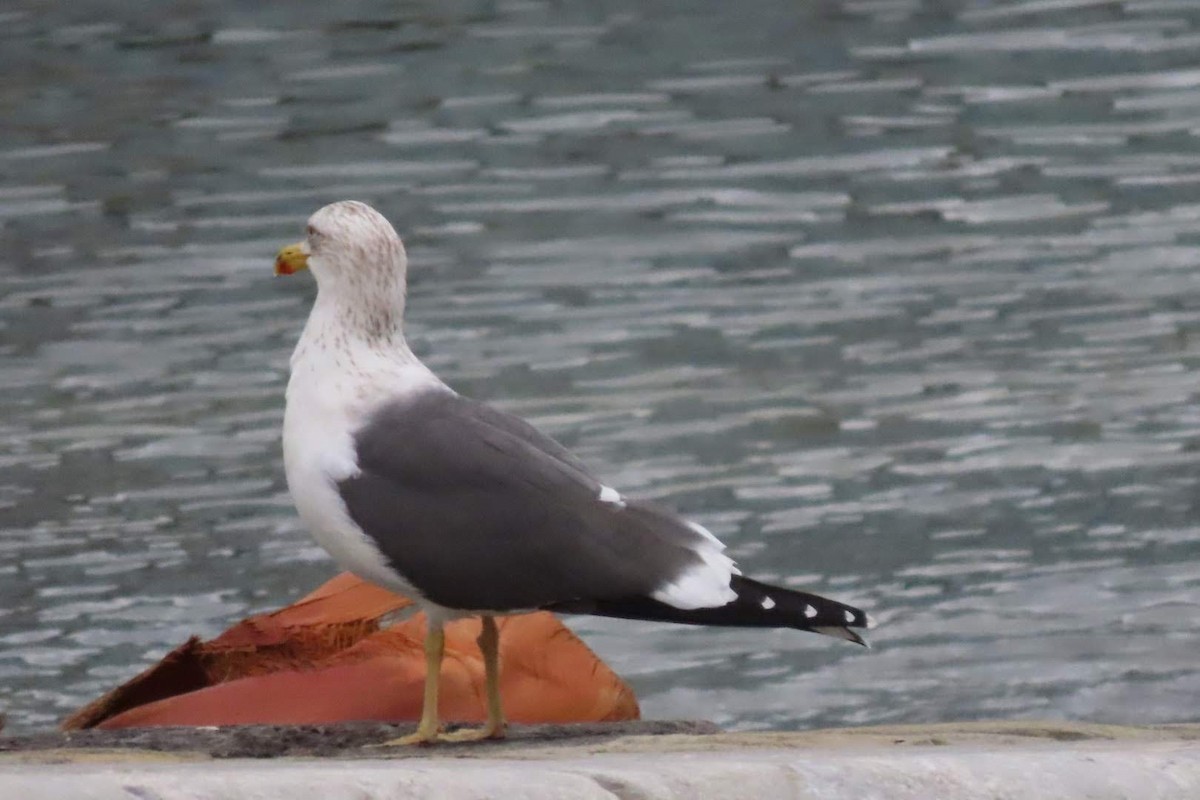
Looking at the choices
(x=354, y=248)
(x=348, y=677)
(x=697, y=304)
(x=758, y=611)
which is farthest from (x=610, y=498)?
(x=697, y=304)

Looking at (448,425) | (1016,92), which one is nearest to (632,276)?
(1016,92)

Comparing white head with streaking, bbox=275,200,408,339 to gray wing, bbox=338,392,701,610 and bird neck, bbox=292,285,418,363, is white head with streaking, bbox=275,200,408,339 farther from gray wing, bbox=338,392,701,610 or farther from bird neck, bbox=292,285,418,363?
gray wing, bbox=338,392,701,610

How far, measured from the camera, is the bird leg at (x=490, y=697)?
4.55m

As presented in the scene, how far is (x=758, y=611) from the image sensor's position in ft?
14.2

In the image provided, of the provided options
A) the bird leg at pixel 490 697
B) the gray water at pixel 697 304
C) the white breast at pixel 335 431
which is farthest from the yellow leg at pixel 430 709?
the gray water at pixel 697 304

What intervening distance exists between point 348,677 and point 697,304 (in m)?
5.27

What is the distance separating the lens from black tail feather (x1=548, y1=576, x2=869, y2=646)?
4.29 m

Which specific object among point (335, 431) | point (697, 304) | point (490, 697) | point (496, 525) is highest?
point (335, 431)

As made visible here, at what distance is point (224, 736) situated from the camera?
458cm

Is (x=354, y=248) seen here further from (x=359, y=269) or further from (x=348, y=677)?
(x=348, y=677)

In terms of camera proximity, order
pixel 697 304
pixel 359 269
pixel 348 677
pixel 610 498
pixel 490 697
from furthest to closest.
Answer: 1. pixel 697 304
2. pixel 348 677
3. pixel 359 269
4. pixel 490 697
5. pixel 610 498

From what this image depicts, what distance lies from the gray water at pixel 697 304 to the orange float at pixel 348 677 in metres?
1.49

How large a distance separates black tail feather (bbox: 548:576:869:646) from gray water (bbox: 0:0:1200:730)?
241 centimetres

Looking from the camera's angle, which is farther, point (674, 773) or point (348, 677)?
point (348, 677)
